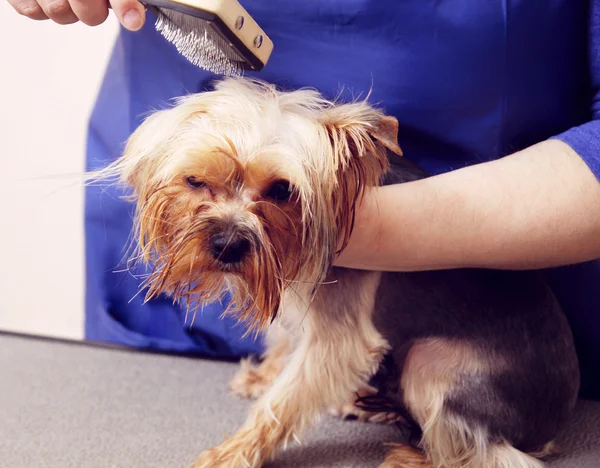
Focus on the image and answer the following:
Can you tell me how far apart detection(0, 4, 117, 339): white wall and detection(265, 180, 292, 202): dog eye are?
708 mm

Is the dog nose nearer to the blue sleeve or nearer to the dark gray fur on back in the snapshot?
the dark gray fur on back

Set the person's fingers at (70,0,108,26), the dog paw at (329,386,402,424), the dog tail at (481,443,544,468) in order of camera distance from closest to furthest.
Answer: the person's fingers at (70,0,108,26)
the dog tail at (481,443,544,468)
the dog paw at (329,386,402,424)

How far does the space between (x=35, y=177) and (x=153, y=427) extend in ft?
2.27

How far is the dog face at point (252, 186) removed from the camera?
0.80 m

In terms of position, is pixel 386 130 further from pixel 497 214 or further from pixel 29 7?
pixel 29 7

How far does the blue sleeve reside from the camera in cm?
89

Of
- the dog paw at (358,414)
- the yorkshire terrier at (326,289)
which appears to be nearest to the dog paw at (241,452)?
the yorkshire terrier at (326,289)

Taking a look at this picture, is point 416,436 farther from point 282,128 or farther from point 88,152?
point 88,152

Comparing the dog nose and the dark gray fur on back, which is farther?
the dark gray fur on back

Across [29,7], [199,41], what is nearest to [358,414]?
Result: [199,41]

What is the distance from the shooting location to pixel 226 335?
1331mm

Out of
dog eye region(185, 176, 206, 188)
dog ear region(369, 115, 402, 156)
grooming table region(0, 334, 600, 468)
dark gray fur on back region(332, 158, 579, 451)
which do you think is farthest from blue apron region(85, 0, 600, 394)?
grooming table region(0, 334, 600, 468)

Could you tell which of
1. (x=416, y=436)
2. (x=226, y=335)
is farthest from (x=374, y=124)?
(x=226, y=335)

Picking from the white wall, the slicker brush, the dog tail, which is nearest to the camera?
the slicker brush
